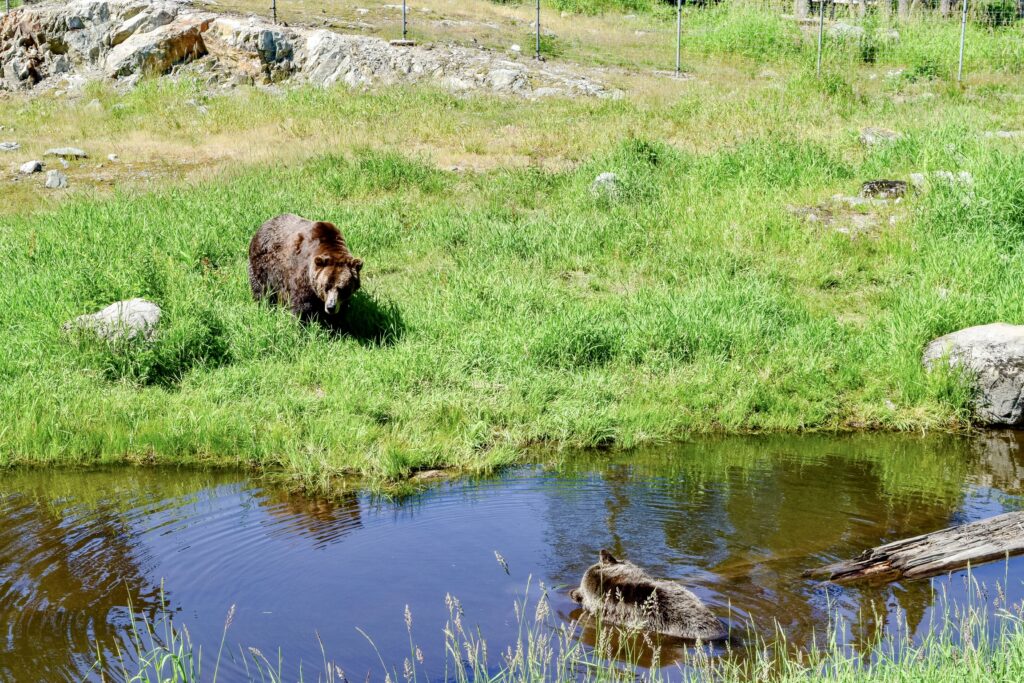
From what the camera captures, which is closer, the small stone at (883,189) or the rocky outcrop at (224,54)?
the small stone at (883,189)

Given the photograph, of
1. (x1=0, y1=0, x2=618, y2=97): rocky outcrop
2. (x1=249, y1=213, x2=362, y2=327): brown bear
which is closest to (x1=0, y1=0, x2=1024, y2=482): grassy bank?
(x1=249, y1=213, x2=362, y2=327): brown bear

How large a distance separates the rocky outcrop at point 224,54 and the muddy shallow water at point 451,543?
18.5 m

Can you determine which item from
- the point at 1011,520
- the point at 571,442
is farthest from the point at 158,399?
the point at 1011,520

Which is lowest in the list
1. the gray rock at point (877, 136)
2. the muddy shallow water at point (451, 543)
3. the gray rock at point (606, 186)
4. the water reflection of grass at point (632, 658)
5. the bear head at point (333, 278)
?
the muddy shallow water at point (451, 543)

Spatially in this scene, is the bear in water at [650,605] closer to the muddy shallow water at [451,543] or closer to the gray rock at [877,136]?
the muddy shallow water at [451,543]

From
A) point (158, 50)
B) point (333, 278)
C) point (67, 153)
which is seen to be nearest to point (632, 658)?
point (333, 278)

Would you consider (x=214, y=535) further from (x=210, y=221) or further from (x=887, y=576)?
(x=210, y=221)

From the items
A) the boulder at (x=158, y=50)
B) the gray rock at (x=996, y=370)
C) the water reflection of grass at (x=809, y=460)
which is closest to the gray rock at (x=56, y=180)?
the boulder at (x=158, y=50)

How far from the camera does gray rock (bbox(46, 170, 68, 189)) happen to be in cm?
1870

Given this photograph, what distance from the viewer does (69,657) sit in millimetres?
5145

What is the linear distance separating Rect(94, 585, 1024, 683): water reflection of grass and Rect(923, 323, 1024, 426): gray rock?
4.43m

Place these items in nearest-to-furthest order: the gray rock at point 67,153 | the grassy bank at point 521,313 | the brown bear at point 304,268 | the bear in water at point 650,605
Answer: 1. the bear in water at point 650,605
2. the grassy bank at point 521,313
3. the brown bear at point 304,268
4. the gray rock at point 67,153

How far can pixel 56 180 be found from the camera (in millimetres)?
A: 18797

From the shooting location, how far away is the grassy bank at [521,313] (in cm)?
875
